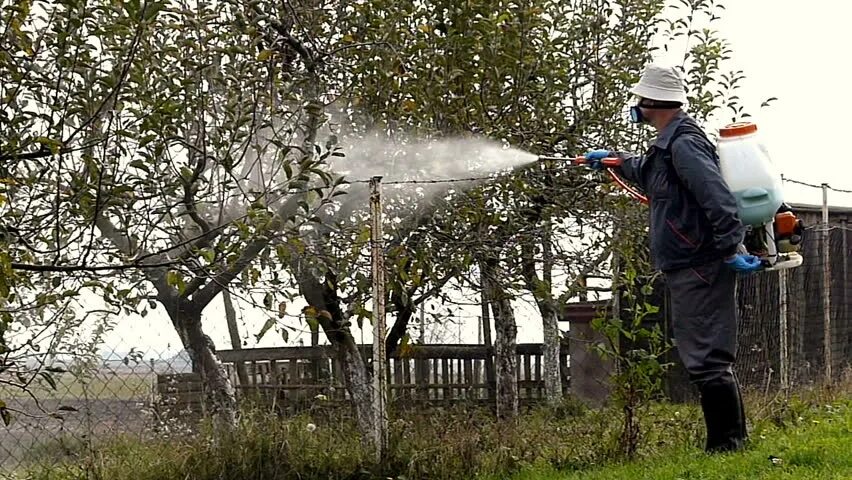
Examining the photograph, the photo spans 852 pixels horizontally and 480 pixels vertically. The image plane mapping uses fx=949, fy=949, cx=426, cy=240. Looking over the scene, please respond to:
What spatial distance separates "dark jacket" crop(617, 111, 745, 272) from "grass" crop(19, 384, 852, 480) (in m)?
1.09

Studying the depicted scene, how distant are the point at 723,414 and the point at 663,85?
68.6 inches

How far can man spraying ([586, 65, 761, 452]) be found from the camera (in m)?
4.69

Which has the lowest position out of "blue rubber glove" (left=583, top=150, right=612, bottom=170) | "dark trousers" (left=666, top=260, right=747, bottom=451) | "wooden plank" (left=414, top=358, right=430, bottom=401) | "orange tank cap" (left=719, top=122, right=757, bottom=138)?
"wooden plank" (left=414, top=358, right=430, bottom=401)

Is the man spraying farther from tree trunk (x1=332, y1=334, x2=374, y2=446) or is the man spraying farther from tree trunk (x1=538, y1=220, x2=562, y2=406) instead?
tree trunk (x1=538, y1=220, x2=562, y2=406)

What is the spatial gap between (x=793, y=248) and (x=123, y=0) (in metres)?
3.51

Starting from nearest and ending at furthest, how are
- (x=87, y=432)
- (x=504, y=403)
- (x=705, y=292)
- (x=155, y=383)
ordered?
(x=705, y=292) → (x=87, y=432) → (x=155, y=383) → (x=504, y=403)

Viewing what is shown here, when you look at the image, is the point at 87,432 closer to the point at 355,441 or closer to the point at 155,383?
the point at 155,383

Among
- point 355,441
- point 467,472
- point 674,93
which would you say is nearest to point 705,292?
point 674,93

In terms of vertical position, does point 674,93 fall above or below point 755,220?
above

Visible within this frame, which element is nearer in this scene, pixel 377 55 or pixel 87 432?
pixel 87 432

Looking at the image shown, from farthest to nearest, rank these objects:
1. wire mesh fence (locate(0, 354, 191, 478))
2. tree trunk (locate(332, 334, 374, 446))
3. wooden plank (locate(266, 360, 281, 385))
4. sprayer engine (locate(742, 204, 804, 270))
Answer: wooden plank (locate(266, 360, 281, 385))
tree trunk (locate(332, 334, 374, 446))
wire mesh fence (locate(0, 354, 191, 478))
sprayer engine (locate(742, 204, 804, 270))

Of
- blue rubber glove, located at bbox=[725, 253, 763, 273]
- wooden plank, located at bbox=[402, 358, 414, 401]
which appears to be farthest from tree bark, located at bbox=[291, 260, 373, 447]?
blue rubber glove, located at bbox=[725, 253, 763, 273]

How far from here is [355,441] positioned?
5688mm

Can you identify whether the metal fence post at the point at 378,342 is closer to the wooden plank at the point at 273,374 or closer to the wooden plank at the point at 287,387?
the wooden plank at the point at 287,387
